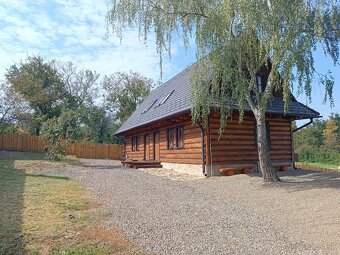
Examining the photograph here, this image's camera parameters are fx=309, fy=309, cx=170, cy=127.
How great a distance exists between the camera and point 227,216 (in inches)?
247

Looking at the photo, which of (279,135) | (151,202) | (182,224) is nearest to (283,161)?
(279,135)

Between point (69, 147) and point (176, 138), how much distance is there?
1658 cm

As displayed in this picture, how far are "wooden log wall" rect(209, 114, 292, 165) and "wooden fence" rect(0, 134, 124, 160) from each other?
17.9 meters

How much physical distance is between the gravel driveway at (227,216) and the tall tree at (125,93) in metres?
29.1

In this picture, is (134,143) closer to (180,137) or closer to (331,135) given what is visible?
(180,137)

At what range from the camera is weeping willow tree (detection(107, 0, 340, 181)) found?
842 cm

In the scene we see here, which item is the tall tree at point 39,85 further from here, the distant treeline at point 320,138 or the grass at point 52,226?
the distant treeline at point 320,138

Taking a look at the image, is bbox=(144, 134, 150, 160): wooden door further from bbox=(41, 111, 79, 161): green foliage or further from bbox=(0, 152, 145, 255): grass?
bbox=(0, 152, 145, 255): grass

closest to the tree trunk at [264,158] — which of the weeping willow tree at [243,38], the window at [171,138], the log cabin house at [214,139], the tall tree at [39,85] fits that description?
the weeping willow tree at [243,38]

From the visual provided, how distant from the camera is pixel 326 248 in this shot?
4484mm

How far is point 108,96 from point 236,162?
28882 millimetres

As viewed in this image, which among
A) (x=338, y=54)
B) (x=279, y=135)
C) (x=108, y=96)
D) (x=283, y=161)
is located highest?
(x=108, y=96)

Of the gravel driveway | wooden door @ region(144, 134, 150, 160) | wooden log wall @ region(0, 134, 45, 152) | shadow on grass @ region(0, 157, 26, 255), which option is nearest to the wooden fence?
wooden log wall @ region(0, 134, 45, 152)

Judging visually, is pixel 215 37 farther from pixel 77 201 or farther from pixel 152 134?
pixel 152 134
